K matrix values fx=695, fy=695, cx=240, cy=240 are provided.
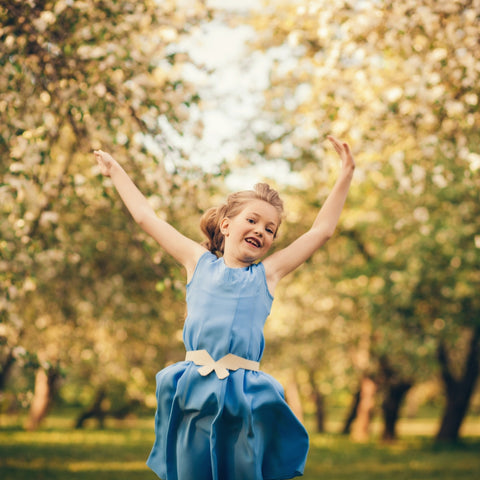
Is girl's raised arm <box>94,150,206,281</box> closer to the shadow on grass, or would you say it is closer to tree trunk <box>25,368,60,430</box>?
the shadow on grass

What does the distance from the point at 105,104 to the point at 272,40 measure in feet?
16.4

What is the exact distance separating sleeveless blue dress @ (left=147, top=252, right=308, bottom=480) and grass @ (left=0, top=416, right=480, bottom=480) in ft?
29.3

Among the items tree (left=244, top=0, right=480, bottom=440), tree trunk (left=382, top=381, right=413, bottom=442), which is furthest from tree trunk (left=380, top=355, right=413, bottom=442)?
tree (left=244, top=0, right=480, bottom=440)

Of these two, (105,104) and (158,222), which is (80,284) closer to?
(105,104)

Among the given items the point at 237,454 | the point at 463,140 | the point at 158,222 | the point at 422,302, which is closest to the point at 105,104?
the point at 158,222

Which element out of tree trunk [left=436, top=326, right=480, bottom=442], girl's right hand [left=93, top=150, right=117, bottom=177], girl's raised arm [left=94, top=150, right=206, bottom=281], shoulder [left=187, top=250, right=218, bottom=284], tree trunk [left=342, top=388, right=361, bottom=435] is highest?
Result: girl's right hand [left=93, top=150, right=117, bottom=177]

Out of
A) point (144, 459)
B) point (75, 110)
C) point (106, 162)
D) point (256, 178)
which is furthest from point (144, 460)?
point (106, 162)

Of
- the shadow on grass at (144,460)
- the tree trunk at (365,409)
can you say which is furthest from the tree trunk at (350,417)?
the shadow on grass at (144,460)

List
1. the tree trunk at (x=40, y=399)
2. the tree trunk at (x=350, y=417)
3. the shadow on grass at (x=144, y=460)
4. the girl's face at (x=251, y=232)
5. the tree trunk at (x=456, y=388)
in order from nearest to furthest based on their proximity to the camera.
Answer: the girl's face at (x=251, y=232) < the shadow on grass at (x=144, y=460) < the tree trunk at (x=456, y=388) < the tree trunk at (x=40, y=399) < the tree trunk at (x=350, y=417)

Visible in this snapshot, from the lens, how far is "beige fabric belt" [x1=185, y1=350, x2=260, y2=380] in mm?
3137

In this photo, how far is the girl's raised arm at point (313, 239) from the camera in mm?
3453

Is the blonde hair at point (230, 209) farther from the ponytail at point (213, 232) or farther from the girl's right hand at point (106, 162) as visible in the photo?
the girl's right hand at point (106, 162)

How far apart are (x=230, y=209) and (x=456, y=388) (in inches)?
746

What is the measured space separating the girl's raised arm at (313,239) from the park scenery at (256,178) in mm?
2477
